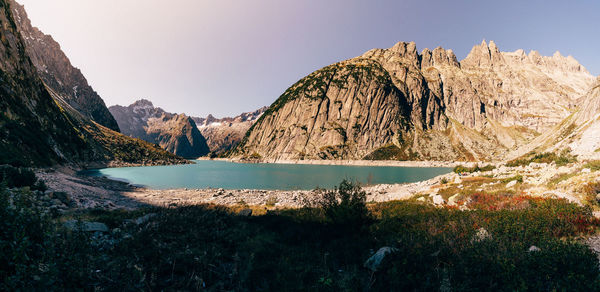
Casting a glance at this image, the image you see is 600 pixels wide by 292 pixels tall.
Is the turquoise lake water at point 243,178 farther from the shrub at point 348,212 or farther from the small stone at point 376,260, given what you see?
the small stone at point 376,260

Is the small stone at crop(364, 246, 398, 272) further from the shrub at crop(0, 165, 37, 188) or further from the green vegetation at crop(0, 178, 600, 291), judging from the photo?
the shrub at crop(0, 165, 37, 188)

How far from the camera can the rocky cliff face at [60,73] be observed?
142688 mm

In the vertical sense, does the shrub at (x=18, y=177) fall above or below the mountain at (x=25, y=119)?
below

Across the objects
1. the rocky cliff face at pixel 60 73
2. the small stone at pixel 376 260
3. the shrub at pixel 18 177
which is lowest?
the small stone at pixel 376 260

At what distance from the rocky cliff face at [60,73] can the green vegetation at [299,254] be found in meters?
185

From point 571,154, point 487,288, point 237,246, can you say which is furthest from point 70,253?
point 571,154

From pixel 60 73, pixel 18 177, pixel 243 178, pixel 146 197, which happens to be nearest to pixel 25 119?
pixel 146 197

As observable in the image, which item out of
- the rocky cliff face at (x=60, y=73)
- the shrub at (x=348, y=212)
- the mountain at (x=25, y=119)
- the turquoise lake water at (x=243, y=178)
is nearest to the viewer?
the shrub at (x=348, y=212)

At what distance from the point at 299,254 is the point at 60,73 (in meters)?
239

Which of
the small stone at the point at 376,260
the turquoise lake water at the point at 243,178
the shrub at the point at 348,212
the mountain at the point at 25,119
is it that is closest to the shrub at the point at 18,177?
the mountain at the point at 25,119

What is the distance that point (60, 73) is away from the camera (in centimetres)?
16350

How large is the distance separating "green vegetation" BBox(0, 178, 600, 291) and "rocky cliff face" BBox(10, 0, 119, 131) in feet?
606

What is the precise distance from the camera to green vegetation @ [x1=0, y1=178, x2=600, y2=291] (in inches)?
188

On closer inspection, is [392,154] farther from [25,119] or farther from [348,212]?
[25,119]
